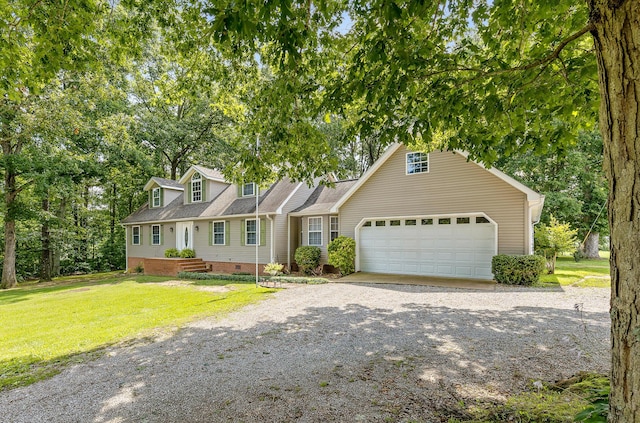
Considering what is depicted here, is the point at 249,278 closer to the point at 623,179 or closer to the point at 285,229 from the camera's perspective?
the point at 285,229

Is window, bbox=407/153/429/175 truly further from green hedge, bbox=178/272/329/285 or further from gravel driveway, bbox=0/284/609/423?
gravel driveway, bbox=0/284/609/423

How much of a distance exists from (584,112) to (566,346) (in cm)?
335

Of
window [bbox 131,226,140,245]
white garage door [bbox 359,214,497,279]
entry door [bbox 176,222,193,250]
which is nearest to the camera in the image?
white garage door [bbox 359,214,497,279]

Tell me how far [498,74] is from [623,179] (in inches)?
116

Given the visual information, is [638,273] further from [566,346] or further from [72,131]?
[72,131]

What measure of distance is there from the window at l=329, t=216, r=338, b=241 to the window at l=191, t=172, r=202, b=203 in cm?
909

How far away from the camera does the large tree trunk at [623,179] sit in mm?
1907

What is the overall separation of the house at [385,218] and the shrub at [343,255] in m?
0.40

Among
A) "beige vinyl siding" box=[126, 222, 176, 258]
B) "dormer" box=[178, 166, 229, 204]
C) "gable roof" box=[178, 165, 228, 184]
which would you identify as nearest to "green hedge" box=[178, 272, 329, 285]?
"beige vinyl siding" box=[126, 222, 176, 258]

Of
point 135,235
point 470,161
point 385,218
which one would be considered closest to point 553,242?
point 470,161

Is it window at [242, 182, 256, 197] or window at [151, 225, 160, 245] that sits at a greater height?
window at [242, 182, 256, 197]

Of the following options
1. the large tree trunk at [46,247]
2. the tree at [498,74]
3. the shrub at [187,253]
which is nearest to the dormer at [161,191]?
the shrub at [187,253]

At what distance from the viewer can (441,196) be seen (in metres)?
12.2

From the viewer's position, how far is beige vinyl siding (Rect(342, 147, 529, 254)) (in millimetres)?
10969
